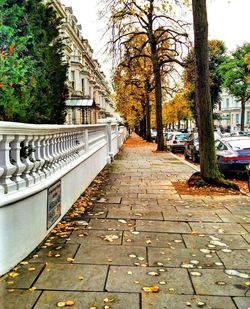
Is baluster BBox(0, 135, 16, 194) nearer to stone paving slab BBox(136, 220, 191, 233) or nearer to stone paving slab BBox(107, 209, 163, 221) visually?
stone paving slab BBox(136, 220, 191, 233)

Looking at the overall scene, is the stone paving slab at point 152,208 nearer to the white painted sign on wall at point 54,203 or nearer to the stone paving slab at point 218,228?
the stone paving slab at point 218,228

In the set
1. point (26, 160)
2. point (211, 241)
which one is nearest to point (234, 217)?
point (211, 241)

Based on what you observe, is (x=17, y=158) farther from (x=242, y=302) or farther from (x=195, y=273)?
(x=242, y=302)

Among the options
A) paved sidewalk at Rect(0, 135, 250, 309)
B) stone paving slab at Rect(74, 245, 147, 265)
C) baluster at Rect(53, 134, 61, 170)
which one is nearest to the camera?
paved sidewalk at Rect(0, 135, 250, 309)

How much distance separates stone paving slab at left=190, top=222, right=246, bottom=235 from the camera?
531 cm

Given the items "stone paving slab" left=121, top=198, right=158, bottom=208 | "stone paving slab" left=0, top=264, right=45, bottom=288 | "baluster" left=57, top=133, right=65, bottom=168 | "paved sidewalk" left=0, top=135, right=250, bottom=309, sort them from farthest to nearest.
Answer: "stone paving slab" left=121, top=198, right=158, bottom=208 → "baluster" left=57, top=133, right=65, bottom=168 → "stone paving slab" left=0, top=264, right=45, bottom=288 → "paved sidewalk" left=0, top=135, right=250, bottom=309

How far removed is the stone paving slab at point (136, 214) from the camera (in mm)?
6133

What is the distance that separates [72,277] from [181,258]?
1295mm

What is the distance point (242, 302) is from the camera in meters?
3.18

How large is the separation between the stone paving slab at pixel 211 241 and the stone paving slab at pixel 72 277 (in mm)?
1381

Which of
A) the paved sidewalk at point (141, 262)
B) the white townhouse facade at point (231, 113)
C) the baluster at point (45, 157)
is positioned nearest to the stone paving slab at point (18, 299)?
the paved sidewalk at point (141, 262)

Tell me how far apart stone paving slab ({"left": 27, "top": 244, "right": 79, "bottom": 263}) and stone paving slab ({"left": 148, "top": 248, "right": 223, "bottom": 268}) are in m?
0.95

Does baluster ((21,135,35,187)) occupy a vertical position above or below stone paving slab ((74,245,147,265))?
above

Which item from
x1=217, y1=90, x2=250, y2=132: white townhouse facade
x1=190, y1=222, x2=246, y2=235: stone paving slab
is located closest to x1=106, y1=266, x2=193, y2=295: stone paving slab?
x1=190, y1=222, x2=246, y2=235: stone paving slab
